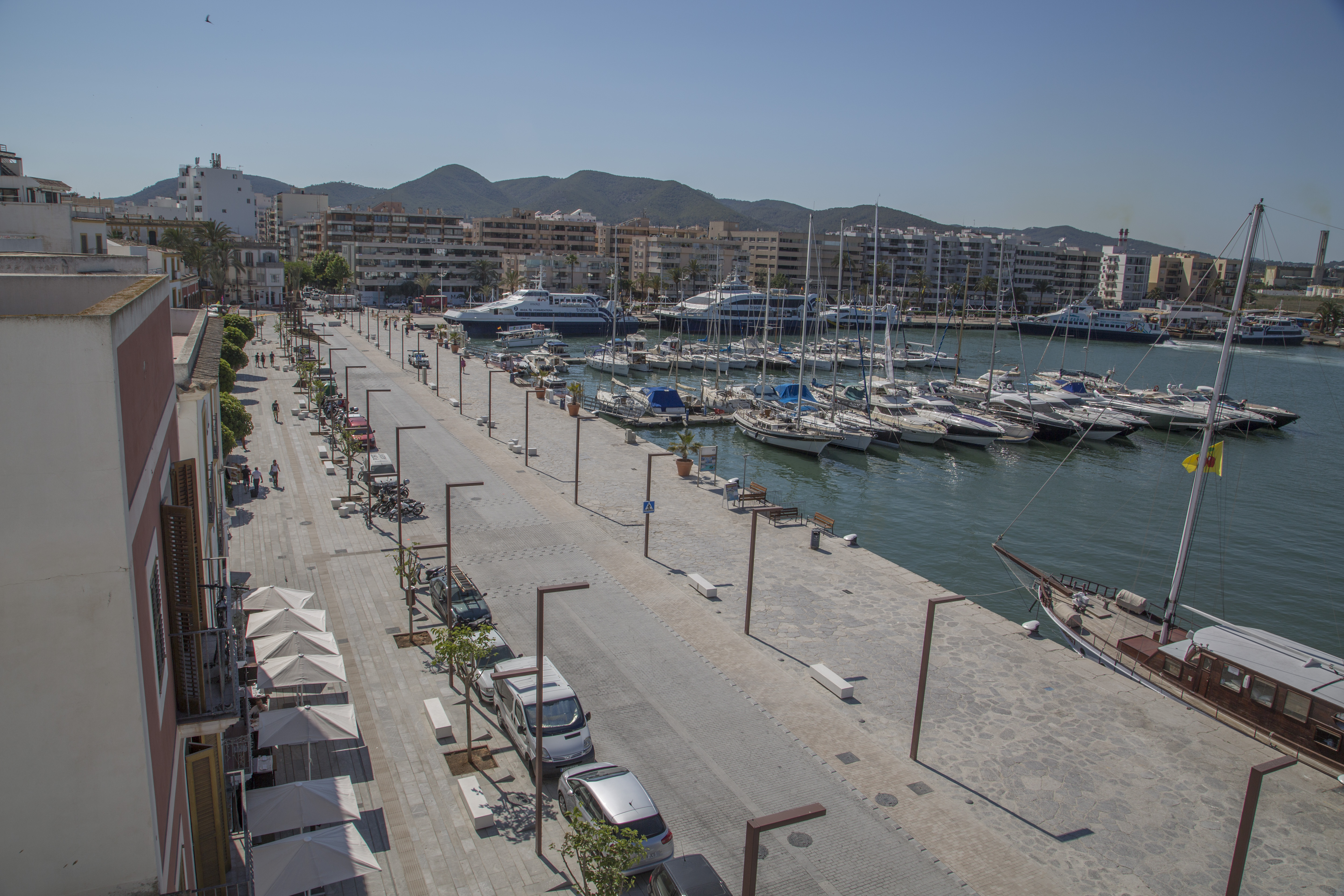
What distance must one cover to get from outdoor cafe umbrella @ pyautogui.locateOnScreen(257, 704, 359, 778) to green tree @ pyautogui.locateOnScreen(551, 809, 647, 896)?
14.8 ft

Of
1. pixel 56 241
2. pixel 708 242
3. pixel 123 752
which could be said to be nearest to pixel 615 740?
pixel 123 752

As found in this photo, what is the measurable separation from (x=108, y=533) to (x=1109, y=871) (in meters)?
13.5

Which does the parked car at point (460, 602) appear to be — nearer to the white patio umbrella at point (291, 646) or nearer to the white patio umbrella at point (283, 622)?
the white patio umbrella at point (283, 622)

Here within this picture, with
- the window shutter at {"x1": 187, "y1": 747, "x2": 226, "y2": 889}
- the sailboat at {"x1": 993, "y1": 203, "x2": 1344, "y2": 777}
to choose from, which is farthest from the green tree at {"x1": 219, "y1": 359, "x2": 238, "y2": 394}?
the sailboat at {"x1": 993, "y1": 203, "x2": 1344, "y2": 777}

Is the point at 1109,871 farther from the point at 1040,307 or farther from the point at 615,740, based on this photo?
the point at 1040,307

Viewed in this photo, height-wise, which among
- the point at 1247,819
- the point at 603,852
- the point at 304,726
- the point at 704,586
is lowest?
the point at 704,586

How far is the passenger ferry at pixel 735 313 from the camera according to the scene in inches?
4195

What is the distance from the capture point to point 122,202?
194 metres

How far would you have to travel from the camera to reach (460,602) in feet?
63.9

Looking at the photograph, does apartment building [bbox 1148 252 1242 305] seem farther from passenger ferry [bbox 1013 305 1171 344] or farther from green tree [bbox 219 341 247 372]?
green tree [bbox 219 341 247 372]

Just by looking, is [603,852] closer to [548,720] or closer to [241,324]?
[548,720]

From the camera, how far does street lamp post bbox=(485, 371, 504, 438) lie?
41.4 metres

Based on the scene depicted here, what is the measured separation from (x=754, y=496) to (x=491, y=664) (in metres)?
15.0

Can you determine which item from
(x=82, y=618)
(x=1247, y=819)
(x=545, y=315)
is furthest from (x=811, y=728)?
(x=545, y=315)
